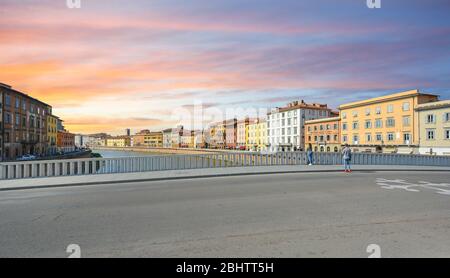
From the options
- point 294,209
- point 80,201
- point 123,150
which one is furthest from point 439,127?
point 123,150

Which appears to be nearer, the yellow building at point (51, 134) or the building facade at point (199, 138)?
the yellow building at point (51, 134)

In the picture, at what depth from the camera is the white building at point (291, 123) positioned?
279 feet

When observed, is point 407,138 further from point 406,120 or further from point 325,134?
point 325,134

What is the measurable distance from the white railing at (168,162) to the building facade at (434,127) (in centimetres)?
2847

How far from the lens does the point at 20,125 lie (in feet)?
184

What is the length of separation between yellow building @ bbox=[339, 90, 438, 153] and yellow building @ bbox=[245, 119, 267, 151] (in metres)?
35.5

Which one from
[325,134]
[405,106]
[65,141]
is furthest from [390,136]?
[65,141]

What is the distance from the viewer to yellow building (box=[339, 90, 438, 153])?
5369 cm

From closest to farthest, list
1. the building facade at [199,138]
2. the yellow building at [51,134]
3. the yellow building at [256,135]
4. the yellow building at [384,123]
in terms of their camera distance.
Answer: the yellow building at [384,123], the yellow building at [51,134], the yellow building at [256,135], the building facade at [199,138]

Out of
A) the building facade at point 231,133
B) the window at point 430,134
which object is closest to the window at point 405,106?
the window at point 430,134

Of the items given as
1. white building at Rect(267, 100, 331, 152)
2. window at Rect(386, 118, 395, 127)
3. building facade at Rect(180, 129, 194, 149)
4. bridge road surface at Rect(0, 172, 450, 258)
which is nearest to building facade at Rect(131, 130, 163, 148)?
building facade at Rect(180, 129, 194, 149)

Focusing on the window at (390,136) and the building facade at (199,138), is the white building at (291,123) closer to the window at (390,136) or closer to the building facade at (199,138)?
the window at (390,136)
